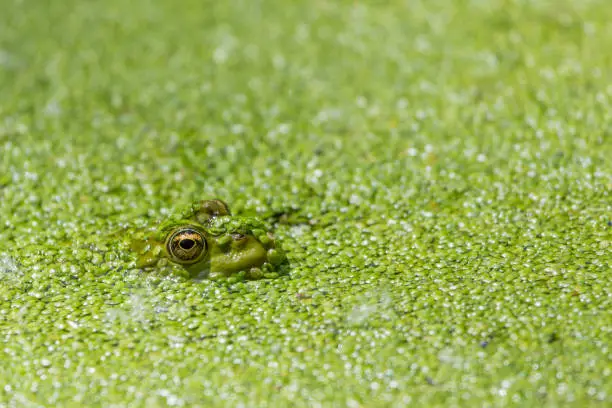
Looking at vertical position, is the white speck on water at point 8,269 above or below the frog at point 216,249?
above

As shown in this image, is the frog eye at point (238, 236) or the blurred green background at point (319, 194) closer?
the blurred green background at point (319, 194)

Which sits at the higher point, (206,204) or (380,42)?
(380,42)

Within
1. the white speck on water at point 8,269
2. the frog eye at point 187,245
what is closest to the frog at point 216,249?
the frog eye at point 187,245

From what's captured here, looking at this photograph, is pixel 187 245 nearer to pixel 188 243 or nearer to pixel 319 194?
pixel 188 243

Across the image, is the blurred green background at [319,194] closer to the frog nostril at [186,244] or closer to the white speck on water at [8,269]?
the white speck on water at [8,269]

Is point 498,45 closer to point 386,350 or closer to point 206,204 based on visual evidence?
point 206,204

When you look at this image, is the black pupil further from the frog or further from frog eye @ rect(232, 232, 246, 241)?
frog eye @ rect(232, 232, 246, 241)

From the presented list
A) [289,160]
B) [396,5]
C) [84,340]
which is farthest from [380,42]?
[84,340]
